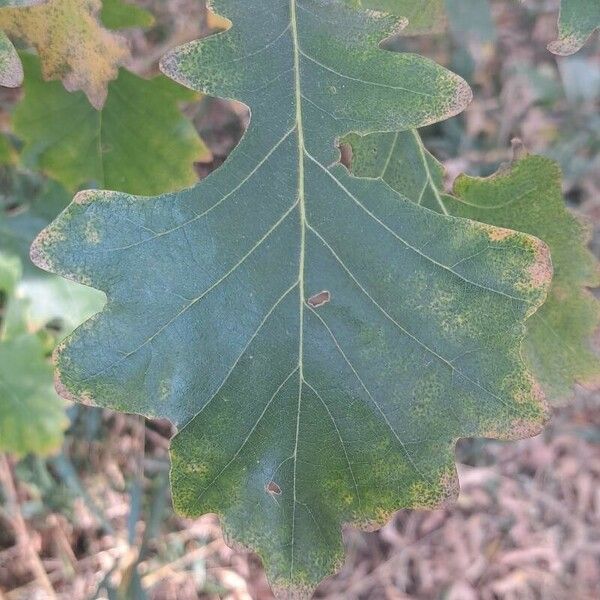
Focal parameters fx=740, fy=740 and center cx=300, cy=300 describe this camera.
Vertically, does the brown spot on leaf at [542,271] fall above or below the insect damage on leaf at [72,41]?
below

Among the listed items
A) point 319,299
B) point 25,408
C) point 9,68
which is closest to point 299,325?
point 319,299

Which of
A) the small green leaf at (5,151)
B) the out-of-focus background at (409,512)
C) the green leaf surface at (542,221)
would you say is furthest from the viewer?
the out-of-focus background at (409,512)

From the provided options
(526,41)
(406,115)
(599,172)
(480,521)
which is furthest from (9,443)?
(526,41)

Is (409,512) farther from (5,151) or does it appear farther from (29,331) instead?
(5,151)

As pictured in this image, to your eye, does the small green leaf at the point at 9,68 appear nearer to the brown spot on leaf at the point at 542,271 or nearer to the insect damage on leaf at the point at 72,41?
the insect damage on leaf at the point at 72,41

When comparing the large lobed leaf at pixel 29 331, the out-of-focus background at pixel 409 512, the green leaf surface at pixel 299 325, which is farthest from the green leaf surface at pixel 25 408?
the green leaf surface at pixel 299 325

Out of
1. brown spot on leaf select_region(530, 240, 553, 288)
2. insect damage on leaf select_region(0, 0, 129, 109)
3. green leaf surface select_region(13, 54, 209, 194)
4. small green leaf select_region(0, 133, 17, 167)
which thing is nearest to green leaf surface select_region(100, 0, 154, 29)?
green leaf surface select_region(13, 54, 209, 194)

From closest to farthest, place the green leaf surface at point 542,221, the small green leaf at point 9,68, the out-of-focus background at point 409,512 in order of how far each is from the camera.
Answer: the small green leaf at point 9,68, the green leaf surface at point 542,221, the out-of-focus background at point 409,512
